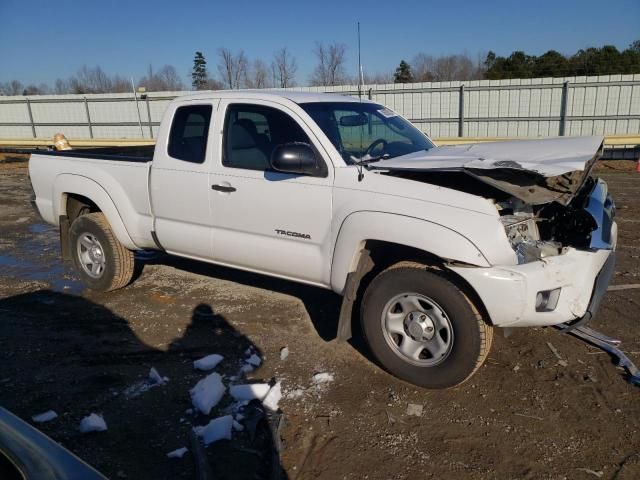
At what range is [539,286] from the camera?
10.6 ft

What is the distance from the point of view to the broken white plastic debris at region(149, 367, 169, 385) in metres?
3.83

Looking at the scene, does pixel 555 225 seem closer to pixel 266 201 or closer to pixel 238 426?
pixel 266 201

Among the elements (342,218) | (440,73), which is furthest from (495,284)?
(440,73)

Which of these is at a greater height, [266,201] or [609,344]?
[266,201]

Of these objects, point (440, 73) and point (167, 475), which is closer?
point (167, 475)

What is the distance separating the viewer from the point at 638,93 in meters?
16.5

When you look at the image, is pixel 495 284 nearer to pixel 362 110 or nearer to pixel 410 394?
pixel 410 394

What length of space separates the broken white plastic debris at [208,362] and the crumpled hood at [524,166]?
189 cm

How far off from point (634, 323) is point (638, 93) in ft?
49.0

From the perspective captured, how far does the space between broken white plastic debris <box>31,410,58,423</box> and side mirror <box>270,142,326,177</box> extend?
2224 mm

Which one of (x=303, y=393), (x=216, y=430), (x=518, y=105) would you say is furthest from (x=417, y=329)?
(x=518, y=105)

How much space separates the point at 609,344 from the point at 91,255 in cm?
509

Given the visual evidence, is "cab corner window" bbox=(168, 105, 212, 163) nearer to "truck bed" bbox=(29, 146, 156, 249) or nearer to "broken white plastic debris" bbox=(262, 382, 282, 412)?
"truck bed" bbox=(29, 146, 156, 249)

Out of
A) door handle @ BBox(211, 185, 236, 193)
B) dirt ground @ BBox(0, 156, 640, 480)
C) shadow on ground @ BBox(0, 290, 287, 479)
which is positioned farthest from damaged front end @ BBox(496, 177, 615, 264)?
door handle @ BBox(211, 185, 236, 193)
